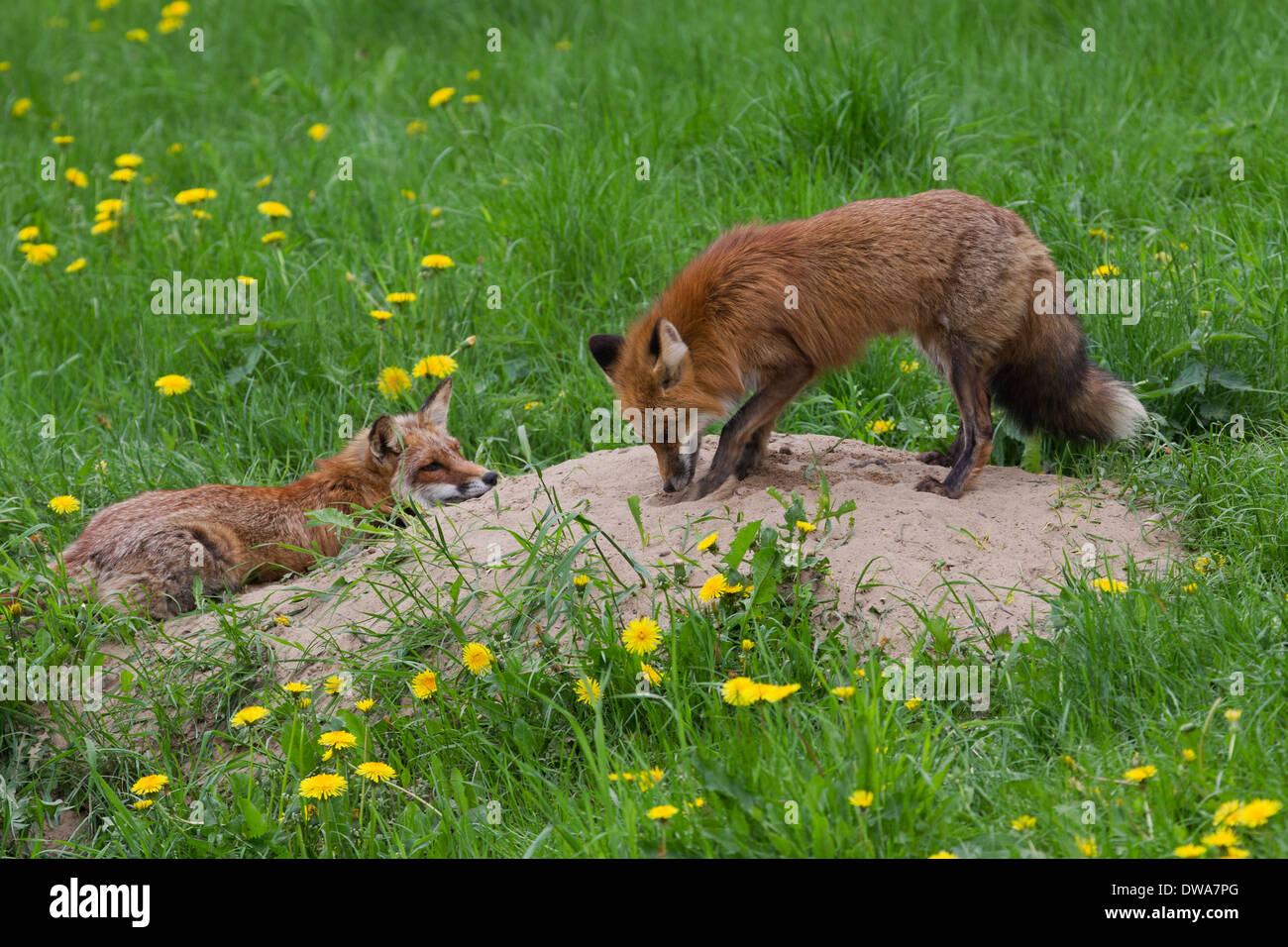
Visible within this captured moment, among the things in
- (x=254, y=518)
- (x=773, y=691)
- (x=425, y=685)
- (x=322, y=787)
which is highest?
(x=773, y=691)

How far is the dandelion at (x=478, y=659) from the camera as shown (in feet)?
13.5

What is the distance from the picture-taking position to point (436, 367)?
21.1 feet

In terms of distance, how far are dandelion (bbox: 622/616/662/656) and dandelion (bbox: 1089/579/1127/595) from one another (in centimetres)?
153

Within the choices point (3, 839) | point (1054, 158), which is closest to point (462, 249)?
point (1054, 158)

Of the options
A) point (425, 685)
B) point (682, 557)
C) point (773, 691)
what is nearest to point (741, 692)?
point (773, 691)

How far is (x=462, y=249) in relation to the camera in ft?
24.8

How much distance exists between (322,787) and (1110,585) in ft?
8.89

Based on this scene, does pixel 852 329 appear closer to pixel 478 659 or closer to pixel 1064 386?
pixel 1064 386

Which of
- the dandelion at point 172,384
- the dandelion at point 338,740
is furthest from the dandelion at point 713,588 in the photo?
the dandelion at point 172,384

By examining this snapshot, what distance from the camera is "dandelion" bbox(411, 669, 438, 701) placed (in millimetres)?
4109

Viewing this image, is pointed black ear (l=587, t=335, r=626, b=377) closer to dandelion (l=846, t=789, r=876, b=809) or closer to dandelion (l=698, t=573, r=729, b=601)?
dandelion (l=698, t=573, r=729, b=601)

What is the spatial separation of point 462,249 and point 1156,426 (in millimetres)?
4200

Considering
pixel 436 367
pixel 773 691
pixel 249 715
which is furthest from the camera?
pixel 436 367

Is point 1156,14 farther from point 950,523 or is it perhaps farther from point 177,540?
point 177,540
